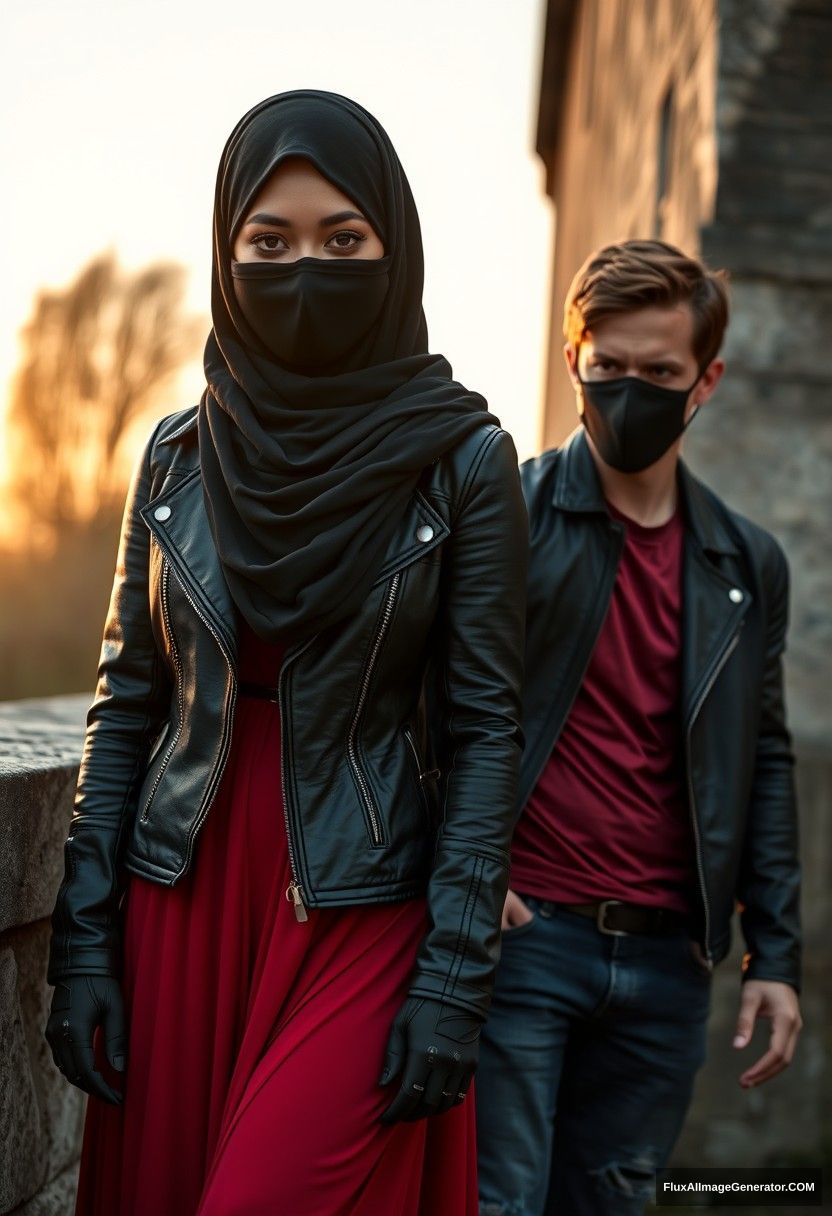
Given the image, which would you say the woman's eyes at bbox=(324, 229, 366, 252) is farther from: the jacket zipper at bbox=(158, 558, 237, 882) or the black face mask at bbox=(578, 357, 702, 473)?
the black face mask at bbox=(578, 357, 702, 473)

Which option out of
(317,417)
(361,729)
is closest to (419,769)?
(361,729)

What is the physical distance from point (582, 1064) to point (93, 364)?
34.1 metres

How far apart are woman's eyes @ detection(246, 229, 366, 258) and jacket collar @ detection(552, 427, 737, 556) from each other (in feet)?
3.23

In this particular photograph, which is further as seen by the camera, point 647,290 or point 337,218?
point 647,290

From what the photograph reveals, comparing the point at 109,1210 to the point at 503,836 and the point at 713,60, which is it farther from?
the point at 713,60

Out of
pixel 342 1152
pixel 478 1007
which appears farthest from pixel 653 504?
pixel 342 1152

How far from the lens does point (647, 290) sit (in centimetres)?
315

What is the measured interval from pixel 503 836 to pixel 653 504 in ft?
4.03

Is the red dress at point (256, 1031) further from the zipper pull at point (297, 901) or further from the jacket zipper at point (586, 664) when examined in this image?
the jacket zipper at point (586, 664)

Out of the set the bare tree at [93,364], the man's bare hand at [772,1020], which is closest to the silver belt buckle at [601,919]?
the man's bare hand at [772,1020]

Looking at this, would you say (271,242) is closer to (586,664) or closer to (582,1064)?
(586,664)

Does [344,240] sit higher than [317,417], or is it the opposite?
[344,240]

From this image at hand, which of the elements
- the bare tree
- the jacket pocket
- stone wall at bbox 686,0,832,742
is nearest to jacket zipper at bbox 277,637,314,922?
the jacket pocket

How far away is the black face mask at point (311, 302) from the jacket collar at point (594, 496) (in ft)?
3.05
